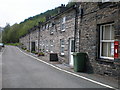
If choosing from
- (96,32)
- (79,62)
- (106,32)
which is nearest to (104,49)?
(106,32)

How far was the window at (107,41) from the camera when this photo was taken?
10.4 meters

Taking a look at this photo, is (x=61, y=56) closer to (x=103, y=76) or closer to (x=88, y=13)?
(x=88, y=13)

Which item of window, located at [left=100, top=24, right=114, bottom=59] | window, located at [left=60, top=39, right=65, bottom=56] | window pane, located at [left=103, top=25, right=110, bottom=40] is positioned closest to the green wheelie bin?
window, located at [left=100, top=24, right=114, bottom=59]

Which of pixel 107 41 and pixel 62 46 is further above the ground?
pixel 107 41

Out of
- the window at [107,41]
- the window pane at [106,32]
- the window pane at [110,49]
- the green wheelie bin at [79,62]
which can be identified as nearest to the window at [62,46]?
the green wheelie bin at [79,62]

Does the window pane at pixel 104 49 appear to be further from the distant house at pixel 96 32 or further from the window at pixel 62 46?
the window at pixel 62 46

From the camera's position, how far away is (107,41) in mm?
10664

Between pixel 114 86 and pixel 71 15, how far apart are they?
921 cm

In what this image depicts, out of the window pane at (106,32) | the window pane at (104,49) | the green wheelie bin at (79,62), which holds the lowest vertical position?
the green wheelie bin at (79,62)

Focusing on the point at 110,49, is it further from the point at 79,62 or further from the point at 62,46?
the point at 62,46

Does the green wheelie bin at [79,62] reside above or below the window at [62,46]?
below

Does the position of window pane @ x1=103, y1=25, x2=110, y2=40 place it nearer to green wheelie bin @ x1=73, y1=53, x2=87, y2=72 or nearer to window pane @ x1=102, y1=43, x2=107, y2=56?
window pane @ x1=102, y1=43, x2=107, y2=56

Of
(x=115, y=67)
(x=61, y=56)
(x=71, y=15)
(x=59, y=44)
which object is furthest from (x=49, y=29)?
(x=115, y=67)

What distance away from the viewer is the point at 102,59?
1065 cm
